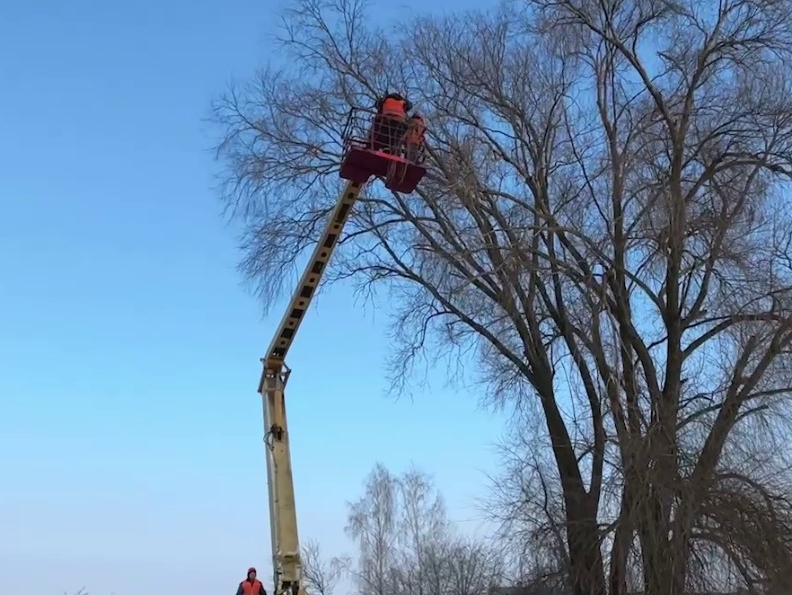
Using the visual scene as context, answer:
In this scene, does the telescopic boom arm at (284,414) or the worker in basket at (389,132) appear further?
the worker in basket at (389,132)

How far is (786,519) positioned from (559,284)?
4757 mm

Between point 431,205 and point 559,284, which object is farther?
point 431,205

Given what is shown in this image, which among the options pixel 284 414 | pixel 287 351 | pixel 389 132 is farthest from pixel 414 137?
pixel 284 414

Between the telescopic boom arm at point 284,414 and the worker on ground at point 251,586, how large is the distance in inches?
7.0

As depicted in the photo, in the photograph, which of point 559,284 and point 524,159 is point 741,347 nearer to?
point 559,284

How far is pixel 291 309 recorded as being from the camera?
10.6 m

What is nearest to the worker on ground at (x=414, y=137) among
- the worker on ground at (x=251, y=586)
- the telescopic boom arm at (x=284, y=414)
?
the telescopic boom arm at (x=284, y=414)

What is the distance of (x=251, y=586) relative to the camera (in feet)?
31.2

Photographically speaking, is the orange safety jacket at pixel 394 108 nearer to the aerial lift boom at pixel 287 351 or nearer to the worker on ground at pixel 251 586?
the aerial lift boom at pixel 287 351

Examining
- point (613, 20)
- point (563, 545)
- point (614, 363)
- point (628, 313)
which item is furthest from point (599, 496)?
point (613, 20)

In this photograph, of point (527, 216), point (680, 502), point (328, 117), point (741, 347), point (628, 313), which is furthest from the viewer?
point (328, 117)

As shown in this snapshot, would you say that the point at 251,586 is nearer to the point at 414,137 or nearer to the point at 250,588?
the point at 250,588

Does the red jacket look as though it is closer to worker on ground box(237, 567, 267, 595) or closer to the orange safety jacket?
worker on ground box(237, 567, 267, 595)

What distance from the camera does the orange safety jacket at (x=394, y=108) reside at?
10075 millimetres
